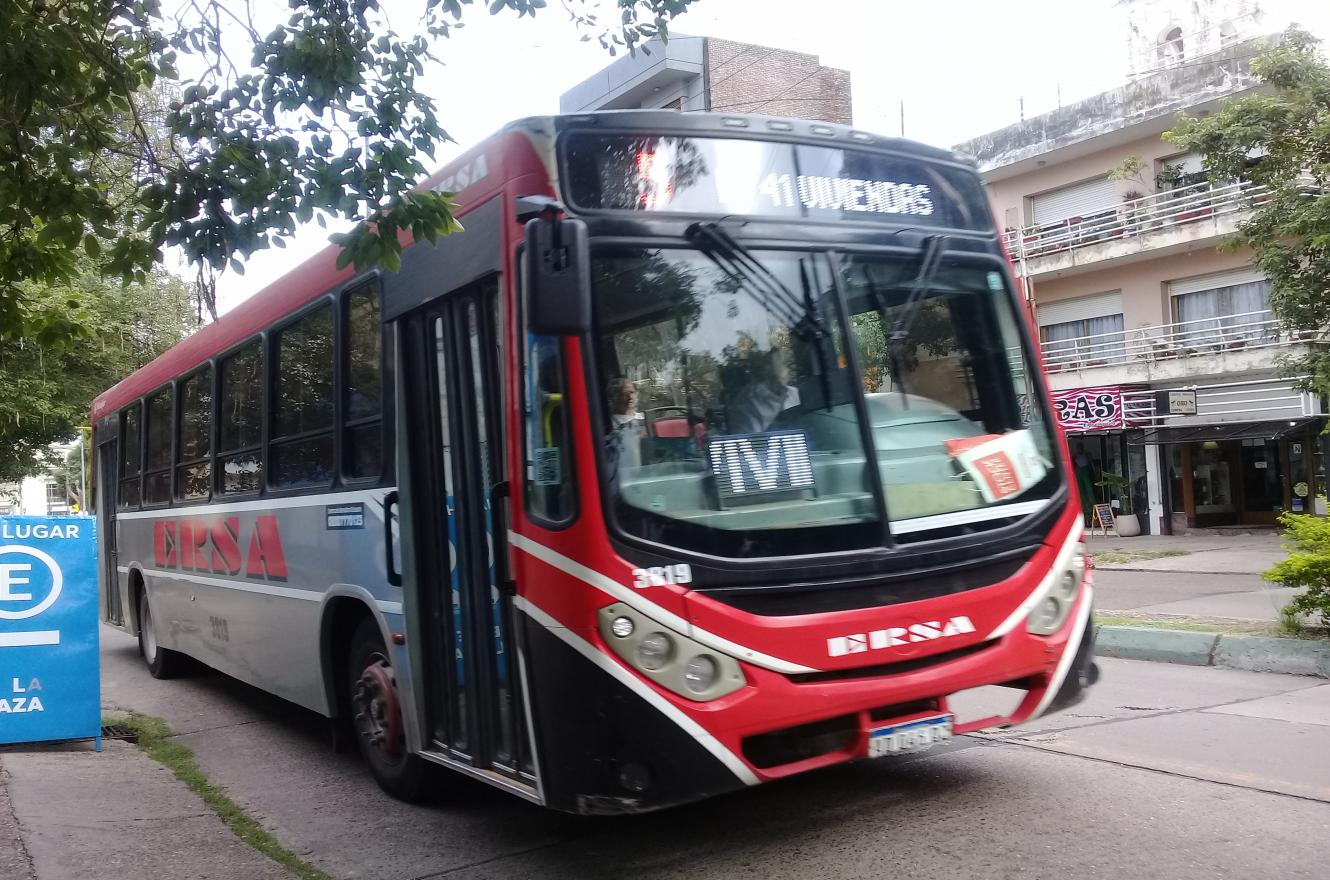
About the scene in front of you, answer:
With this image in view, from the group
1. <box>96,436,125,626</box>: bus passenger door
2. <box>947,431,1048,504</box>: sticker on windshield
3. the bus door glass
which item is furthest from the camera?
<box>96,436,125,626</box>: bus passenger door

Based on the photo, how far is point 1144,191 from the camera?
26.1 m

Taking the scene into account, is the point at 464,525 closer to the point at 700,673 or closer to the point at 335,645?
the point at 700,673

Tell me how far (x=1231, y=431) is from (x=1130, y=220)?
5.33m

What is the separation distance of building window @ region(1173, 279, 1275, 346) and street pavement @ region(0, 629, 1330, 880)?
19.2 metres

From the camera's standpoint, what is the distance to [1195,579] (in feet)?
50.7

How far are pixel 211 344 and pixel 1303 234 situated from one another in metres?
11.8

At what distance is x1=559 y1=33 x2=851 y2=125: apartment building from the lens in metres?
30.3

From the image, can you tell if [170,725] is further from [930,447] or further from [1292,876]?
[1292,876]

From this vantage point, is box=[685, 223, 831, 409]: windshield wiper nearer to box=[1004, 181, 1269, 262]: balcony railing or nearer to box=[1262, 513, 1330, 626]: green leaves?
box=[1262, 513, 1330, 626]: green leaves

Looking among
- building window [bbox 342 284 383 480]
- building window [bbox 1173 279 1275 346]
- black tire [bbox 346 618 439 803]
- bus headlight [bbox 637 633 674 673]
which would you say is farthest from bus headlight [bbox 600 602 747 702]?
building window [bbox 1173 279 1275 346]

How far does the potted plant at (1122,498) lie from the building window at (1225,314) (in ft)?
11.5

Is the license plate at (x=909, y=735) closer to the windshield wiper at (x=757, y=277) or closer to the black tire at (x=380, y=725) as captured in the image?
the windshield wiper at (x=757, y=277)

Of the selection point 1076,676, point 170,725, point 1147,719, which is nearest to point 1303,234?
point 1147,719

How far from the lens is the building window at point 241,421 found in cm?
745
